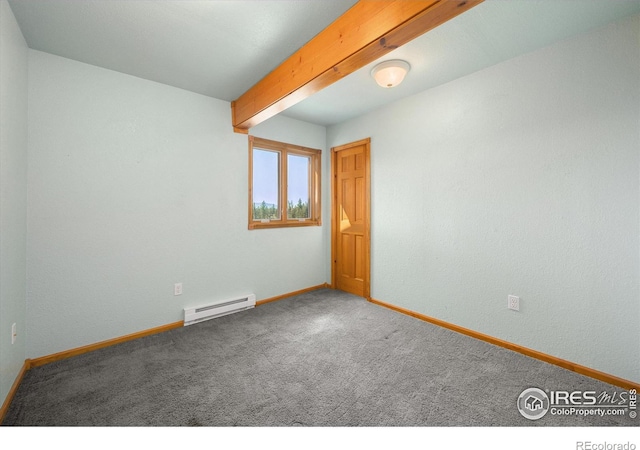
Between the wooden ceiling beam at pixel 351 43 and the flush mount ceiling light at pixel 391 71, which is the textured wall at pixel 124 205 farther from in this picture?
the flush mount ceiling light at pixel 391 71


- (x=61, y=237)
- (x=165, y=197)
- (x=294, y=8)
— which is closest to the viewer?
(x=294, y=8)

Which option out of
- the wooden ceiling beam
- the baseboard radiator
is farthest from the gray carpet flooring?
the wooden ceiling beam

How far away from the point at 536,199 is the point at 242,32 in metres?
2.56

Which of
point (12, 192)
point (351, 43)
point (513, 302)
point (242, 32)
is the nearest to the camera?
point (351, 43)

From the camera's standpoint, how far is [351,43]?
5.41ft

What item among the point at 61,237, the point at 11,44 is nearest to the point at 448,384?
the point at 61,237

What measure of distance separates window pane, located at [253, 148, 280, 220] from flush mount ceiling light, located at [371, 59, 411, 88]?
1778 millimetres

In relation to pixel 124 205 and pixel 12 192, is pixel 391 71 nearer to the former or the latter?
pixel 124 205

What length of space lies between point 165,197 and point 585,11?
11.5 feet

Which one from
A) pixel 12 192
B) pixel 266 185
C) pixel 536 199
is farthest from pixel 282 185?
pixel 536 199

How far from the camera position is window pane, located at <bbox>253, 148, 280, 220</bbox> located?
3.47 metres

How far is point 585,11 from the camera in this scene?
1696mm

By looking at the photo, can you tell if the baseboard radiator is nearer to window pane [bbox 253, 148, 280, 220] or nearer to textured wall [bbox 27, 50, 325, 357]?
textured wall [bbox 27, 50, 325, 357]

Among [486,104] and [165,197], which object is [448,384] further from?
[165,197]
